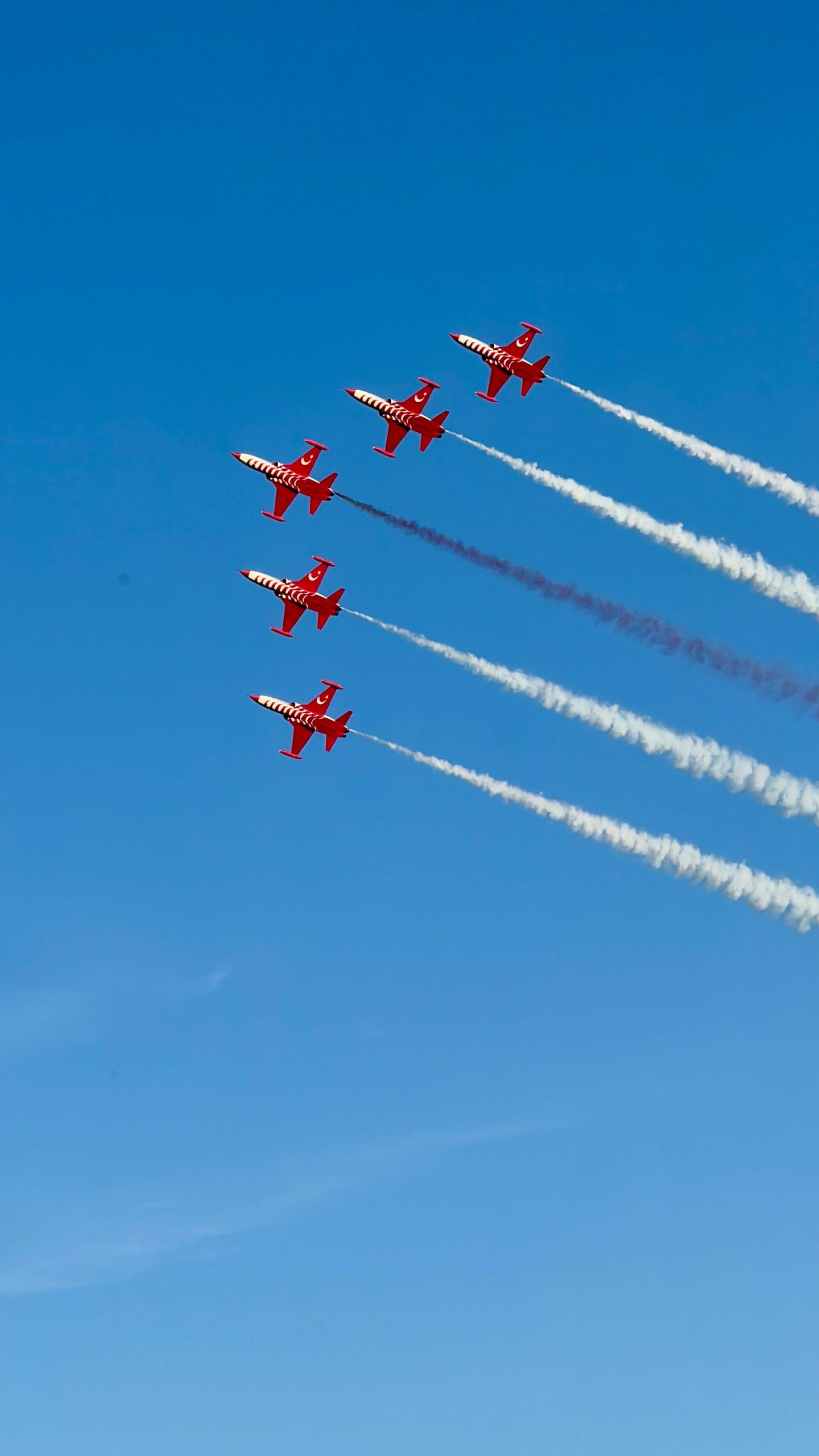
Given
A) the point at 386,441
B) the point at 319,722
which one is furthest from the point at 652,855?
the point at 386,441

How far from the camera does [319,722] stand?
131000 millimetres

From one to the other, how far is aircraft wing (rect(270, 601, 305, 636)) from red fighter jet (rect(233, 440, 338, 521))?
6.64 meters

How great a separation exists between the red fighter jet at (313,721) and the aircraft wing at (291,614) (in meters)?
4.68

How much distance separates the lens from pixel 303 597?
132 metres

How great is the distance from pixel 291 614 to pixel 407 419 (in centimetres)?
1627

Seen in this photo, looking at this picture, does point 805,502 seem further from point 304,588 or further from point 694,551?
point 304,588

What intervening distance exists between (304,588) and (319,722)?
9992mm

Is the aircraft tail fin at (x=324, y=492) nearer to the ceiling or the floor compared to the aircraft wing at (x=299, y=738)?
nearer to the ceiling

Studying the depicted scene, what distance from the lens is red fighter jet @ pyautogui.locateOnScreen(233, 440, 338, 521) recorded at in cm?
13562

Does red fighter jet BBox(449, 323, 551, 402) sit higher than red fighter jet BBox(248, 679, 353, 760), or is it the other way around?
red fighter jet BBox(449, 323, 551, 402)

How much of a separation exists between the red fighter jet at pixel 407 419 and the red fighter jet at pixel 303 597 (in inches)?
398

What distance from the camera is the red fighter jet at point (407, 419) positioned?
433 feet

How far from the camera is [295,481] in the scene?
13638cm

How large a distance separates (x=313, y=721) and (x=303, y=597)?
8.93 metres
